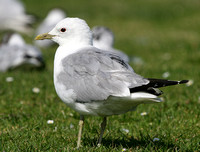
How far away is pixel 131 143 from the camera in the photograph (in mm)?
4031

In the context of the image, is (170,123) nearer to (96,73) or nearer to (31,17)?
(96,73)

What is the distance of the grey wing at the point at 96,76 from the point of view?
3.25 m

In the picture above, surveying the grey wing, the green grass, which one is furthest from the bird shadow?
the grey wing

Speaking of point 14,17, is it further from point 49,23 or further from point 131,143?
point 131,143

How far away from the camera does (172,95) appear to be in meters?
5.82

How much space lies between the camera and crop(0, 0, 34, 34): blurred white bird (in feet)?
35.7

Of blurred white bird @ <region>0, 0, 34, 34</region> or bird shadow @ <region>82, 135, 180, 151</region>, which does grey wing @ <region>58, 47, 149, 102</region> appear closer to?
bird shadow @ <region>82, 135, 180, 151</region>

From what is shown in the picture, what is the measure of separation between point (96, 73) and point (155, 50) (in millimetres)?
7899

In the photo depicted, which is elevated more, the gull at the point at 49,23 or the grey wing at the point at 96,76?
the gull at the point at 49,23

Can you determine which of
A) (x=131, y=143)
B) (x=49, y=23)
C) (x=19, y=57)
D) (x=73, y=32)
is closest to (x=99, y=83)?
(x=73, y=32)

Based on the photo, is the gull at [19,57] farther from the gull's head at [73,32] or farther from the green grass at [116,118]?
Result: the gull's head at [73,32]

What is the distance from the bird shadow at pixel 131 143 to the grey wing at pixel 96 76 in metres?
0.73

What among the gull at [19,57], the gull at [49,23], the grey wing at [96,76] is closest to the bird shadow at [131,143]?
the grey wing at [96,76]

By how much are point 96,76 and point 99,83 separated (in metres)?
0.09
